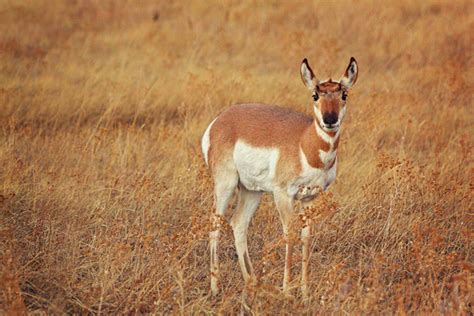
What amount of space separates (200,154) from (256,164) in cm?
242

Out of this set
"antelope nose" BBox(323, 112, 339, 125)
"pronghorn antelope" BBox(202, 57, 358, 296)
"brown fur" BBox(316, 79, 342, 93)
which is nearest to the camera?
"antelope nose" BBox(323, 112, 339, 125)

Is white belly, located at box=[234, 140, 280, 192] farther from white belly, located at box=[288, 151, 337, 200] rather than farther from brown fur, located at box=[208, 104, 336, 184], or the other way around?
white belly, located at box=[288, 151, 337, 200]

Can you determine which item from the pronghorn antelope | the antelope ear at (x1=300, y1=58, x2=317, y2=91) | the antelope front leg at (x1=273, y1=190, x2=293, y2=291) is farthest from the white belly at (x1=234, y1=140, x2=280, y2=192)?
the antelope ear at (x1=300, y1=58, x2=317, y2=91)

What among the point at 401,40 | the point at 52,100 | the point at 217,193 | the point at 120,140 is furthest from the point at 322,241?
the point at 401,40

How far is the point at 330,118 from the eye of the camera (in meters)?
5.39

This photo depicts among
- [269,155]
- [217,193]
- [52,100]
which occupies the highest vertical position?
[269,155]

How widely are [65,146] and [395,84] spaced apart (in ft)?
18.1

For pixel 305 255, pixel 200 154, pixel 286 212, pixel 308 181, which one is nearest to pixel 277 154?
pixel 308 181

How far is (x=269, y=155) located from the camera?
5.97 m

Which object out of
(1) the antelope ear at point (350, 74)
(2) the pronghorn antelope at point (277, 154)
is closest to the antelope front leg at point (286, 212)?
(2) the pronghorn antelope at point (277, 154)

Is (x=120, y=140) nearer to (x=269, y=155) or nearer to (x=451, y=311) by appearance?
(x=269, y=155)

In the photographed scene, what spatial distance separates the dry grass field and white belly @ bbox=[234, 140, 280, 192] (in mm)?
468

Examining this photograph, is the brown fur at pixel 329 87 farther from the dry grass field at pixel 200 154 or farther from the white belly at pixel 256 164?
the dry grass field at pixel 200 154

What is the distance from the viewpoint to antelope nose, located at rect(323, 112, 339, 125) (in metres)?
5.39
